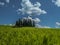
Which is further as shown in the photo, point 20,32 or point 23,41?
point 20,32

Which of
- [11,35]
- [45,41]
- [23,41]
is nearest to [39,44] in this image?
[45,41]

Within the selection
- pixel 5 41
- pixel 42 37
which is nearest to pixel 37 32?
pixel 42 37

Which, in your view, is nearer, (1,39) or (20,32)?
(1,39)

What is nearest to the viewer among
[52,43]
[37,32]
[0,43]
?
[0,43]

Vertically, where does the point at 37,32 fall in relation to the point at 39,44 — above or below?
above

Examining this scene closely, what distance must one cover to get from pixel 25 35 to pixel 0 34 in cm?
125

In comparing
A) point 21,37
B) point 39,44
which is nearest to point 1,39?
point 21,37

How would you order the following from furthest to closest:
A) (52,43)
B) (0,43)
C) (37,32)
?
1. (37,32)
2. (52,43)
3. (0,43)

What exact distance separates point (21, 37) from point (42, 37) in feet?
3.55

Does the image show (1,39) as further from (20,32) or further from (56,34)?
(56,34)

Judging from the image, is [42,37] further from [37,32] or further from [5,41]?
[5,41]

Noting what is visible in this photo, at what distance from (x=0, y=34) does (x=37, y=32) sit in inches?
77.9

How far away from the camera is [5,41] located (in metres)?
8.23

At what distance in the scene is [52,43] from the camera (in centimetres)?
861
